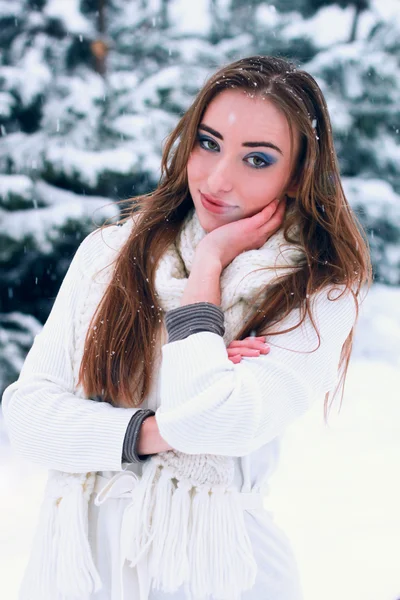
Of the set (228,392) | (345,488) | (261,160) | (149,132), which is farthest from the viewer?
(149,132)

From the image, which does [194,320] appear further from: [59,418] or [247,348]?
[59,418]

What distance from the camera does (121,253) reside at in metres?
1.23

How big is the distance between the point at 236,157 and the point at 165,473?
55 centimetres

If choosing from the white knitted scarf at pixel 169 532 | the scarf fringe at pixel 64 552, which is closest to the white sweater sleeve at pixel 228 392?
Result: the white knitted scarf at pixel 169 532

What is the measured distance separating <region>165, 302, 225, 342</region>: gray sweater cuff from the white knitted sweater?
1.0 inches

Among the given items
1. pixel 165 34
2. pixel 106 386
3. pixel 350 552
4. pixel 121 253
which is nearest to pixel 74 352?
pixel 106 386

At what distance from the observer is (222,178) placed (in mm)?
1156

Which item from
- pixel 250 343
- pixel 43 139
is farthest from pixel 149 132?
pixel 250 343

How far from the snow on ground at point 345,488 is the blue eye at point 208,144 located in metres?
1.69

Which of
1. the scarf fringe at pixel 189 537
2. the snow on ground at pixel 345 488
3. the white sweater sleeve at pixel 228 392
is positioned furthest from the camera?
the snow on ground at pixel 345 488

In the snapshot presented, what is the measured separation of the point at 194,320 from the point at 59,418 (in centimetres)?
27

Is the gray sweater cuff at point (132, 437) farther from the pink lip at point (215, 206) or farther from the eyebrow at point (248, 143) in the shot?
the eyebrow at point (248, 143)

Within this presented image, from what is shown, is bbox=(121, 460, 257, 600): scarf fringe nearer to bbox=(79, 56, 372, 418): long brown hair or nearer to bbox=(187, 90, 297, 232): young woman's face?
bbox=(79, 56, 372, 418): long brown hair

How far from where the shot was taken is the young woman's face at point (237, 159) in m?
1.15
